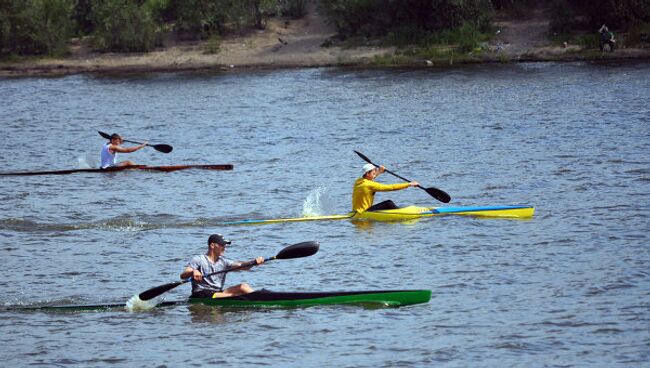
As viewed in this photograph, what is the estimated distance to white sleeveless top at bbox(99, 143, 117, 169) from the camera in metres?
31.9

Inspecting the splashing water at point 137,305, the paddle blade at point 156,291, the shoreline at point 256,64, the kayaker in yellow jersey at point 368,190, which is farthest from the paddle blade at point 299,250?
Result: the shoreline at point 256,64

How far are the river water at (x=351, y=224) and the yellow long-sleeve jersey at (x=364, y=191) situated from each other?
1.69ft

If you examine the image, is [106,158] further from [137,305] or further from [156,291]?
[156,291]

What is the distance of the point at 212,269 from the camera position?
1856cm

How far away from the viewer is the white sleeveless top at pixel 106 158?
3194cm

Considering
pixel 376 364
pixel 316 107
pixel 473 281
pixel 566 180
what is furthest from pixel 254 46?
pixel 376 364

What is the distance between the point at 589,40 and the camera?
1973 inches

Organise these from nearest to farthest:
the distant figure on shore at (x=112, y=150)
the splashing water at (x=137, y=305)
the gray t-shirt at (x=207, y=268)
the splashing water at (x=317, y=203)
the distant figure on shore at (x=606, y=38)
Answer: the gray t-shirt at (x=207, y=268), the splashing water at (x=137, y=305), the splashing water at (x=317, y=203), the distant figure on shore at (x=112, y=150), the distant figure on shore at (x=606, y=38)

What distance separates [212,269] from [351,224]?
6.59 metres

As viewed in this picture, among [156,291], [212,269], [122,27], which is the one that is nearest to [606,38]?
[122,27]

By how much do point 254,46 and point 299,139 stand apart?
67.6 feet

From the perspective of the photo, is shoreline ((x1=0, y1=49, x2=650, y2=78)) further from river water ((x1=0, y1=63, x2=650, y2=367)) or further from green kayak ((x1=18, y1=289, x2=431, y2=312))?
green kayak ((x1=18, y1=289, x2=431, y2=312))

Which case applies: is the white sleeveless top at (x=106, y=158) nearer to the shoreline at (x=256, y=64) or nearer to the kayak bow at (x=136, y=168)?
the kayak bow at (x=136, y=168)

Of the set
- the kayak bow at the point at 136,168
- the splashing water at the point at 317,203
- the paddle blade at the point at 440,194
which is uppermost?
the paddle blade at the point at 440,194
